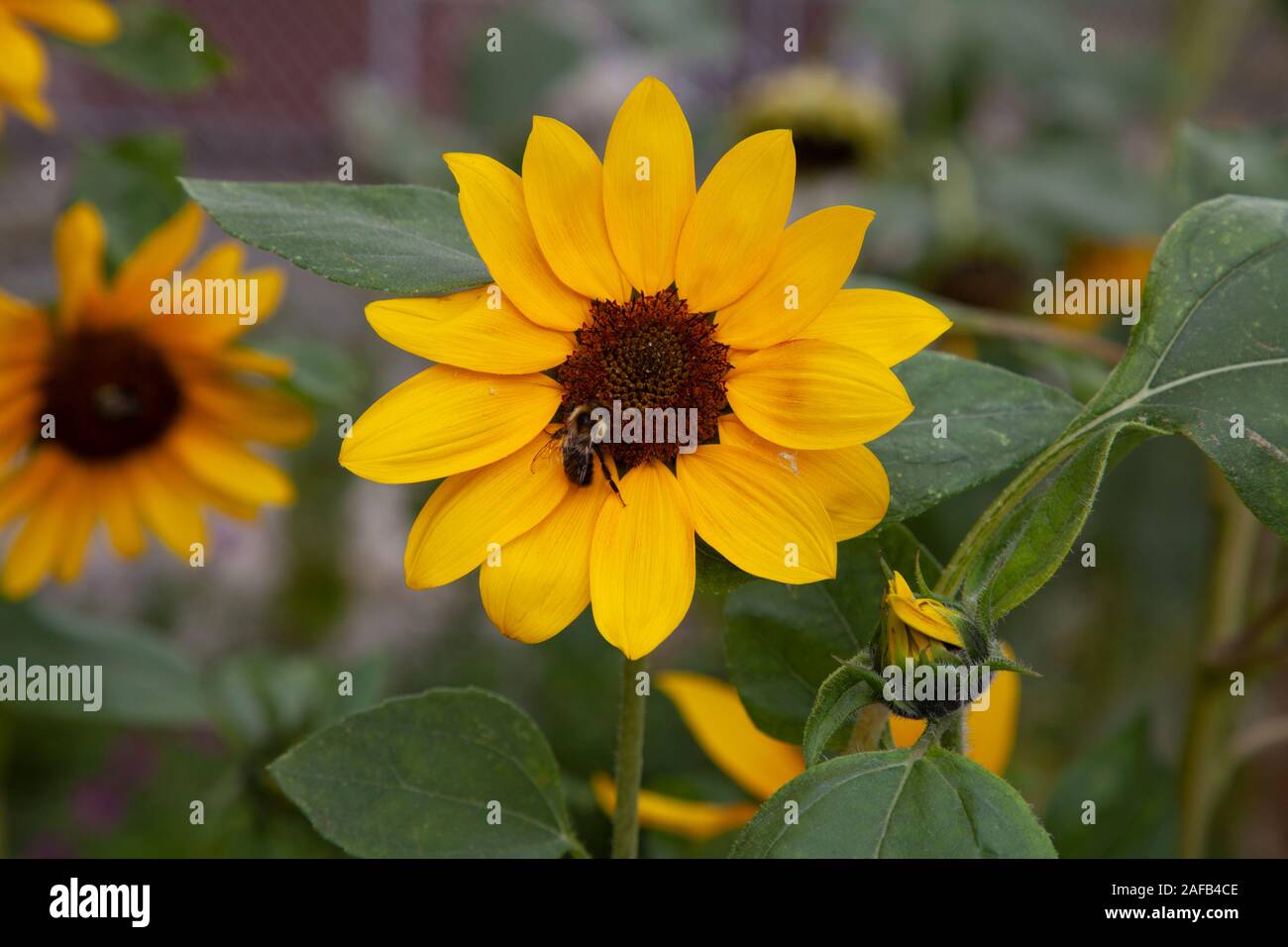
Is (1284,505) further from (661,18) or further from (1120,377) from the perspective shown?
(661,18)

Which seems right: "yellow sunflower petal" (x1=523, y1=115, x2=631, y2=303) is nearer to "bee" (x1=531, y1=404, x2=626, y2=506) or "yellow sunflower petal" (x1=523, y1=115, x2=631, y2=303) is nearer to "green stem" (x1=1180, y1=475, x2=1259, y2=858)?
"bee" (x1=531, y1=404, x2=626, y2=506)

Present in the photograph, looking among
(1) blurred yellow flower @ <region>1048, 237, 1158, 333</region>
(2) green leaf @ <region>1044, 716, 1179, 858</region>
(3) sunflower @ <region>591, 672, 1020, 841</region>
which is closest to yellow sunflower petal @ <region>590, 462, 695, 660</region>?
(3) sunflower @ <region>591, 672, 1020, 841</region>

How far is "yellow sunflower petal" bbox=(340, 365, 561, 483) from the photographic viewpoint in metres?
0.41

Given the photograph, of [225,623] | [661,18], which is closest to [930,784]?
[661,18]

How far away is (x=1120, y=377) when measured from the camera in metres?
0.45

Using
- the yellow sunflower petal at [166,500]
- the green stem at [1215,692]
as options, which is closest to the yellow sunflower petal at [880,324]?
the green stem at [1215,692]

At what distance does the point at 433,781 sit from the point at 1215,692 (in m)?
0.39

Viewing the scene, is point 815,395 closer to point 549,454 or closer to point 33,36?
point 549,454

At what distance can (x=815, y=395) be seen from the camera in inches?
16.3

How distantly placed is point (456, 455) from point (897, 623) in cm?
15

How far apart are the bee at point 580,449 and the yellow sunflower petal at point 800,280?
5 centimetres

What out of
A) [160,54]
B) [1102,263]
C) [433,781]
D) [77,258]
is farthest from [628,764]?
[1102,263]

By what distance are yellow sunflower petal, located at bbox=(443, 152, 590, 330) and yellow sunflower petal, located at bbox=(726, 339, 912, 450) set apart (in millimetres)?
66

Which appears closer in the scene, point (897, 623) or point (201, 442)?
point (897, 623)
